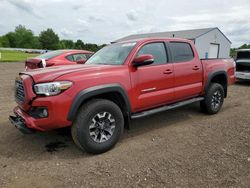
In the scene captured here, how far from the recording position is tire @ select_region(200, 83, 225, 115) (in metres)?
5.84

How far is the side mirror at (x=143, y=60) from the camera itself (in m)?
4.12

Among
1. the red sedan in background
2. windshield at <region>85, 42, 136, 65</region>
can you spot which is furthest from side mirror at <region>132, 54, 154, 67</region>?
the red sedan in background

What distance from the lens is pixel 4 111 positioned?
6102 mm

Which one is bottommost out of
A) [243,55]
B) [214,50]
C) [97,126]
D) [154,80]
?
[214,50]

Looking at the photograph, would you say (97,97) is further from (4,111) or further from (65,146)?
(4,111)

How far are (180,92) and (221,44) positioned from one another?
33090mm

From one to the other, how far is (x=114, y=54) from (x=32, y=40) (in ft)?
407

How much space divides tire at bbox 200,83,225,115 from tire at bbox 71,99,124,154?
269 cm

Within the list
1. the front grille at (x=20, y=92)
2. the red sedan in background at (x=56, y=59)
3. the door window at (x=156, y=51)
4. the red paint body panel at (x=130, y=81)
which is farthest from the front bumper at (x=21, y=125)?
the red sedan in background at (x=56, y=59)

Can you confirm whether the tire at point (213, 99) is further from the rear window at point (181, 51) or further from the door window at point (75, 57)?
the door window at point (75, 57)

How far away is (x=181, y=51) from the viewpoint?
17.4 ft

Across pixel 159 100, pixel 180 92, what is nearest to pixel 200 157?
pixel 159 100

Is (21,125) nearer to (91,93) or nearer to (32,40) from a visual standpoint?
(91,93)

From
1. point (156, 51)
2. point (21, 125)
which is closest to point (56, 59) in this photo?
point (156, 51)
